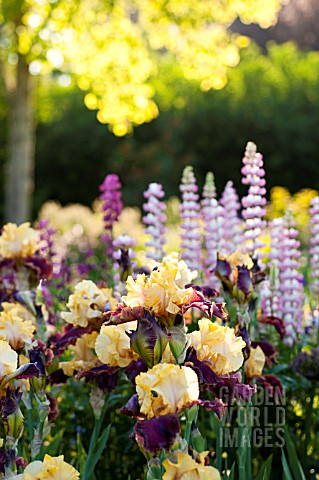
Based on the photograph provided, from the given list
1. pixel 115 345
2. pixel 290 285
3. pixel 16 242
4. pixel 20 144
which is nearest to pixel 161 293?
pixel 115 345

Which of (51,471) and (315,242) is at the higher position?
(315,242)

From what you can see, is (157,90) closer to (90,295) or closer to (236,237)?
(236,237)

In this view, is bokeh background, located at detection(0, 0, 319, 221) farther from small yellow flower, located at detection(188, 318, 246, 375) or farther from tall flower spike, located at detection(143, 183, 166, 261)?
small yellow flower, located at detection(188, 318, 246, 375)

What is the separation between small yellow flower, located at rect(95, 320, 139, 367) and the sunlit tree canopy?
17.4ft

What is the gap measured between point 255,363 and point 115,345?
52 centimetres

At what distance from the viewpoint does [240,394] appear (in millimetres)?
1851

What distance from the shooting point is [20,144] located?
27.8 ft

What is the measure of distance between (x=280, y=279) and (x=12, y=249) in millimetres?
1093

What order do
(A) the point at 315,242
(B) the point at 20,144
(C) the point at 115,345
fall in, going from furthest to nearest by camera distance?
1. (B) the point at 20,144
2. (A) the point at 315,242
3. (C) the point at 115,345

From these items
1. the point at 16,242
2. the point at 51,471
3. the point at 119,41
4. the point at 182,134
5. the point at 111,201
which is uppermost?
the point at 182,134

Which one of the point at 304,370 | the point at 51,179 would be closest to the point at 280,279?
the point at 304,370

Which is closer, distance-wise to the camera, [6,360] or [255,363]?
[6,360]

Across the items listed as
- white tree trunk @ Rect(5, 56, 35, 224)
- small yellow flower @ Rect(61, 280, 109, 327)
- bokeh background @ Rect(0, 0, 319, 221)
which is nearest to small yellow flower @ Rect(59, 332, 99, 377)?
small yellow flower @ Rect(61, 280, 109, 327)

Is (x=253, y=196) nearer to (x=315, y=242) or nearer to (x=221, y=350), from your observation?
(x=315, y=242)
